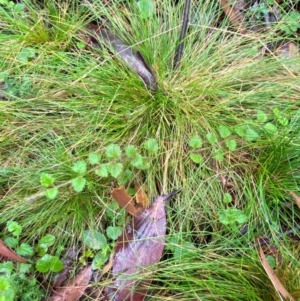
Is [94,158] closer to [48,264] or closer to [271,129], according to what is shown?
[48,264]

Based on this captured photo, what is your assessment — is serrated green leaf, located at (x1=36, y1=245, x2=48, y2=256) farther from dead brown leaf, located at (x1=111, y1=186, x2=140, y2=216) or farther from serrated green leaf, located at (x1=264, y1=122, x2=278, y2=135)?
serrated green leaf, located at (x1=264, y1=122, x2=278, y2=135)

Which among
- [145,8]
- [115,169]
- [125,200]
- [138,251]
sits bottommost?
[138,251]

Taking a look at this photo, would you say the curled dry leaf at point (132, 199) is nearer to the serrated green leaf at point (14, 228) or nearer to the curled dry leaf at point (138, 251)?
the curled dry leaf at point (138, 251)

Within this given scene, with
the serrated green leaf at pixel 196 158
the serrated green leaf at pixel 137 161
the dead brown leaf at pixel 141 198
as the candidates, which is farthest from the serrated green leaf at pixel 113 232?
the serrated green leaf at pixel 196 158

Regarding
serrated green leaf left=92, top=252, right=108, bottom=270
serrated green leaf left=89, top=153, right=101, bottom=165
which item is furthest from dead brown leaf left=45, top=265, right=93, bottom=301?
serrated green leaf left=89, top=153, right=101, bottom=165

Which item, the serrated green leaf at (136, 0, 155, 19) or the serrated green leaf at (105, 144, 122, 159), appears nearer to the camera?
the serrated green leaf at (105, 144, 122, 159)

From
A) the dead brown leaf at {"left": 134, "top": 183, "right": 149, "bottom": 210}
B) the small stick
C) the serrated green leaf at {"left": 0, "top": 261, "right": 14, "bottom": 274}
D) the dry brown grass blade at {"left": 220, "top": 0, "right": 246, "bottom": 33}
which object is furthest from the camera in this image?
the dry brown grass blade at {"left": 220, "top": 0, "right": 246, "bottom": 33}

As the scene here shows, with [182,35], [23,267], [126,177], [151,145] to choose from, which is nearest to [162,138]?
[151,145]

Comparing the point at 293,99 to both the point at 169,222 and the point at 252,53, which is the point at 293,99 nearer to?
the point at 252,53

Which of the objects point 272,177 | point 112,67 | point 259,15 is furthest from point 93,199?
point 259,15
